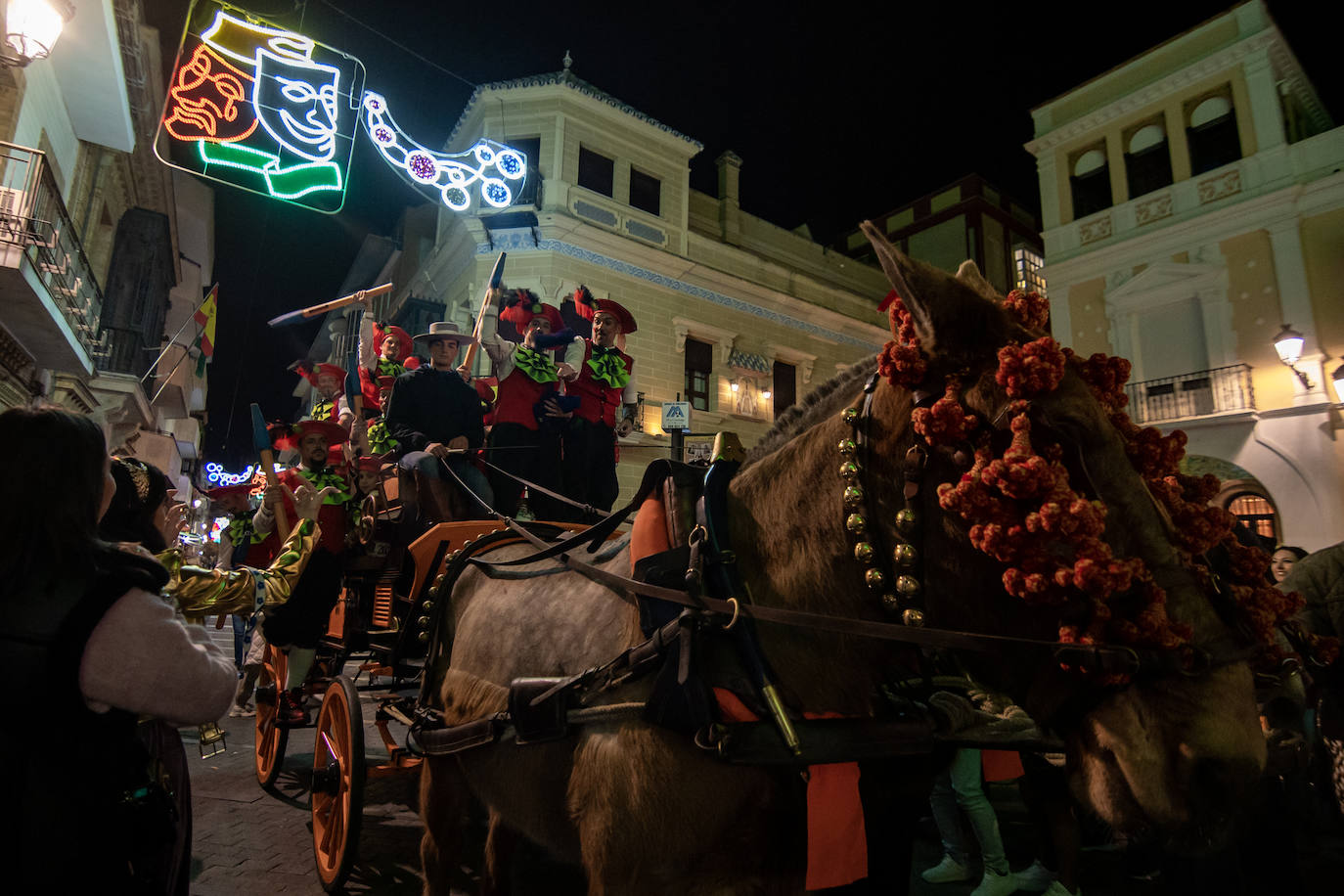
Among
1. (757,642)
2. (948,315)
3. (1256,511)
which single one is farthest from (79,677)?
(1256,511)

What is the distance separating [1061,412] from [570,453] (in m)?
3.89

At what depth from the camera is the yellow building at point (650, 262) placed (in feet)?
49.6

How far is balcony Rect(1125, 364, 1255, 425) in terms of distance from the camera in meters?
13.8

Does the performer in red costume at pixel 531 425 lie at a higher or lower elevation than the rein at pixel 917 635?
higher

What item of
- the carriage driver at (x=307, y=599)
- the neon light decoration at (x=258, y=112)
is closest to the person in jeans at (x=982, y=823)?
the carriage driver at (x=307, y=599)

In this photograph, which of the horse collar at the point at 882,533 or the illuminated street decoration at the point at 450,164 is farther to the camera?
the illuminated street decoration at the point at 450,164

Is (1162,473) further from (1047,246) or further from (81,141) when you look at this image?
(1047,246)

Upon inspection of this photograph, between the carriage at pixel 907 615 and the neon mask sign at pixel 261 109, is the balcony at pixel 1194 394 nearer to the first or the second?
the neon mask sign at pixel 261 109

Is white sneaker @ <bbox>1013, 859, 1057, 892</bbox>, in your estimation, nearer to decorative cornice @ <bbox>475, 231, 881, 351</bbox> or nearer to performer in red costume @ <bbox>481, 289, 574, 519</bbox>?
performer in red costume @ <bbox>481, 289, 574, 519</bbox>

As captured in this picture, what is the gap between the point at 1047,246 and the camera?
17.5 metres

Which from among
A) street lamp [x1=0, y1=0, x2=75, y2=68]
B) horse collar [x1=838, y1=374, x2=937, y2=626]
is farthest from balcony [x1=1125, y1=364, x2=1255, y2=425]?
street lamp [x1=0, y1=0, x2=75, y2=68]

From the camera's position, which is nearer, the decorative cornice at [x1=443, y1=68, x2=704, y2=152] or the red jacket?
the red jacket

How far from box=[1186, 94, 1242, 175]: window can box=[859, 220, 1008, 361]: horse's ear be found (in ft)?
60.3

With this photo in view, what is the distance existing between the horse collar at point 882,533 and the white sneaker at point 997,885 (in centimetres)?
321
